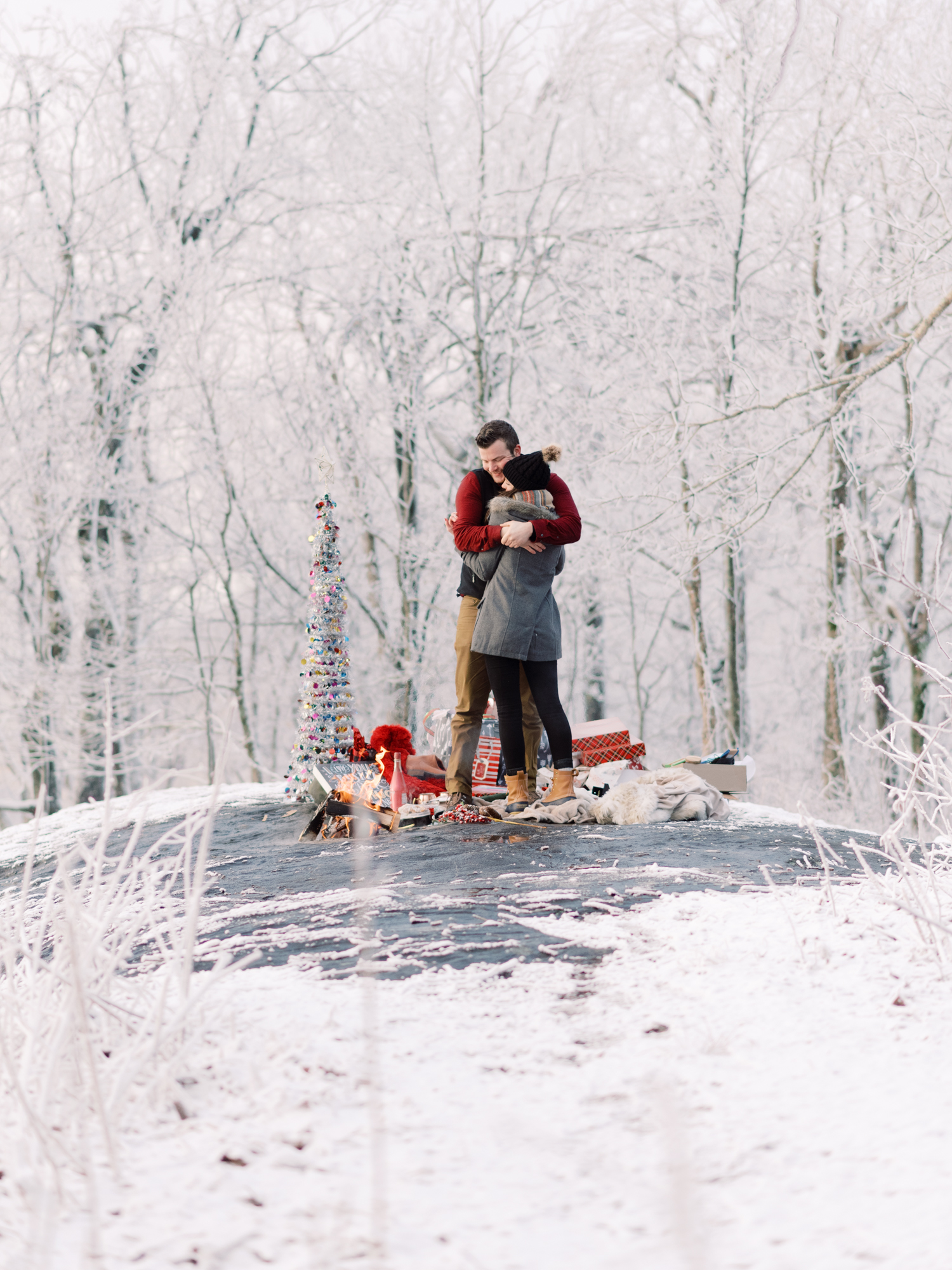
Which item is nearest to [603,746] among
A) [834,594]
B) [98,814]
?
[98,814]

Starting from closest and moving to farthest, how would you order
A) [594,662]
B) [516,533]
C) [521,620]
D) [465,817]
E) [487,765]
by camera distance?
[516,533]
[521,620]
[465,817]
[487,765]
[594,662]

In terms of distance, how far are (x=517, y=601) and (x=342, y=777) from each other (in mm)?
2048

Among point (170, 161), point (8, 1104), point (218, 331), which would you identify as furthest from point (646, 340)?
point (8, 1104)

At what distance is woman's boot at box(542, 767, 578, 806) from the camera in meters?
5.47

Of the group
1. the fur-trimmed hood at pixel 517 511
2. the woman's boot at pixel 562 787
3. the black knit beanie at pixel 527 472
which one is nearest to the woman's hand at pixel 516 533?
the fur-trimmed hood at pixel 517 511

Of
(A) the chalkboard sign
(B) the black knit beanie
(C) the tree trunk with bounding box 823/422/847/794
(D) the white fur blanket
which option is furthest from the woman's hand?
(C) the tree trunk with bounding box 823/422/847/794

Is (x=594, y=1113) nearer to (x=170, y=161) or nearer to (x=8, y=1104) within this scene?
(x=8, y=1104)

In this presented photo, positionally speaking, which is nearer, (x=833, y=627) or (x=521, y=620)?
(x=521, y=620)

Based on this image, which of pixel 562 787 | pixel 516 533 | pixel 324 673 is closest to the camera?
pixel 516 533

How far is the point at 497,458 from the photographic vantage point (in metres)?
5.34

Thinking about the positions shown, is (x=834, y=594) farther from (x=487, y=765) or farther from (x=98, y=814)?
(x=98, y=814)

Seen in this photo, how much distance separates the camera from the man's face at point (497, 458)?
531cm

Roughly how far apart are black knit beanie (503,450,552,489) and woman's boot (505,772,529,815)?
5.13 ft

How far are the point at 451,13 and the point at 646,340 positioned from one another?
4.85m
